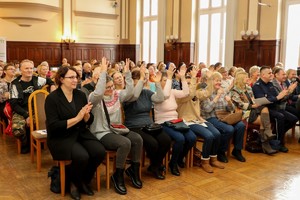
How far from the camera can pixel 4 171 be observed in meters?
3.67

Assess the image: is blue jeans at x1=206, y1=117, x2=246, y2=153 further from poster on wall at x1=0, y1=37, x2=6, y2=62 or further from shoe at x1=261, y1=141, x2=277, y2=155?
poster on wall at x1=0, y1=37, x2=6, y2=62

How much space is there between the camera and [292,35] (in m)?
7.98

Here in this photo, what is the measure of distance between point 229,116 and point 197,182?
1.08 meters

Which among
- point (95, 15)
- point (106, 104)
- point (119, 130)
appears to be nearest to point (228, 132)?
point (119, 130)

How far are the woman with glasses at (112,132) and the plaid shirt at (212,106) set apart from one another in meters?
1.19

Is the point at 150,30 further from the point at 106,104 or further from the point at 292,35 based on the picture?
the point at 106,104

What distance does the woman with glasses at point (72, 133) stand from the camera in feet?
9.48

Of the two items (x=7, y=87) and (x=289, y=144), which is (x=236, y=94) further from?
(x=7, y=87)

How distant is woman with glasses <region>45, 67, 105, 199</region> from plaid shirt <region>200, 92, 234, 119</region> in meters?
1.63

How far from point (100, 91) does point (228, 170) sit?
185 centimetres

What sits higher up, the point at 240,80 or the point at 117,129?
the point at 240,80

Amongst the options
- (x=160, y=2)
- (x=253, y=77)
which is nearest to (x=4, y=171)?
(x=253, y=77)

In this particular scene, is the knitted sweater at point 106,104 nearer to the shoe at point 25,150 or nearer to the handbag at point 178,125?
the handbag at point 178,125

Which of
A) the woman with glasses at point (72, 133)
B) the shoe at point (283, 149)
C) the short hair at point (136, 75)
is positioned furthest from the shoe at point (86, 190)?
the shoe at point (283, 149)
